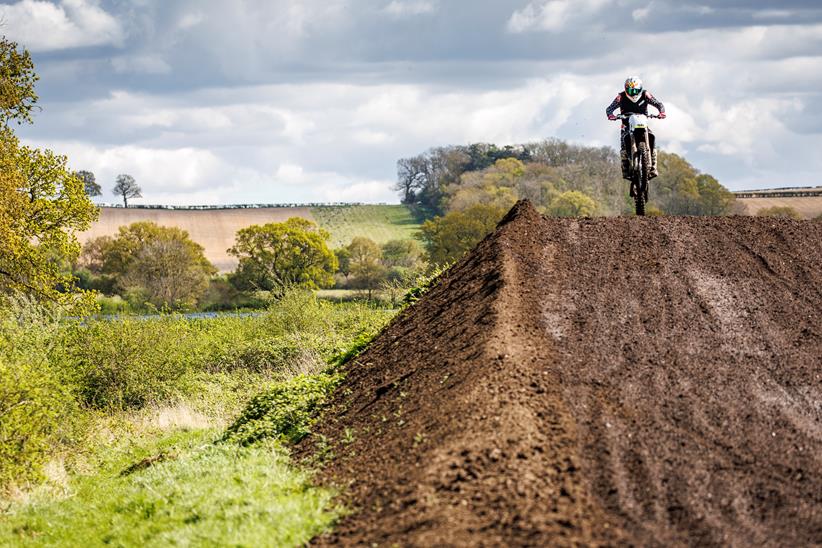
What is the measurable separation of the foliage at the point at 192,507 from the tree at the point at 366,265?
2959 inches

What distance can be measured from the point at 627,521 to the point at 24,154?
82.0ft

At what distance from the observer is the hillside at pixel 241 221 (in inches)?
4247

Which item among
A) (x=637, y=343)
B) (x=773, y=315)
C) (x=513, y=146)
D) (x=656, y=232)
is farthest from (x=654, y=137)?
(x=513, y=146)

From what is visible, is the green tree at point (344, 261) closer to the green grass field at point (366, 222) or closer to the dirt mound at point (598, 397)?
the green grass field at point (366, 222)

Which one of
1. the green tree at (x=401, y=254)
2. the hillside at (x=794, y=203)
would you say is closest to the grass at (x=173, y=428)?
the hillside at (x=794, y=203)

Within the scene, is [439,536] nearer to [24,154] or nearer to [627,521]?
[627,521]

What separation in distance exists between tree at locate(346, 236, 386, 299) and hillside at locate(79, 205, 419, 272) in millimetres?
12093

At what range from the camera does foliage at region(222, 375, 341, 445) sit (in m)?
14.6

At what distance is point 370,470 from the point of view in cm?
1122

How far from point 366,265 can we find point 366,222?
41295 mm

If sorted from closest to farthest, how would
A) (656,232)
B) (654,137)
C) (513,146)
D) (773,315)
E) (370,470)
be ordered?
(370,470)
(773,315)
(656,232)
(654,137)
(513,146)

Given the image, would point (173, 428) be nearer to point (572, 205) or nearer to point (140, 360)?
point (140, 360)

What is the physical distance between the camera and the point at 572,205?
83500 millimetres

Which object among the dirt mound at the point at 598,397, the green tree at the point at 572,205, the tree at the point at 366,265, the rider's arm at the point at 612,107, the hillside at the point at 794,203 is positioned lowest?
the tree at the point at 366,265
